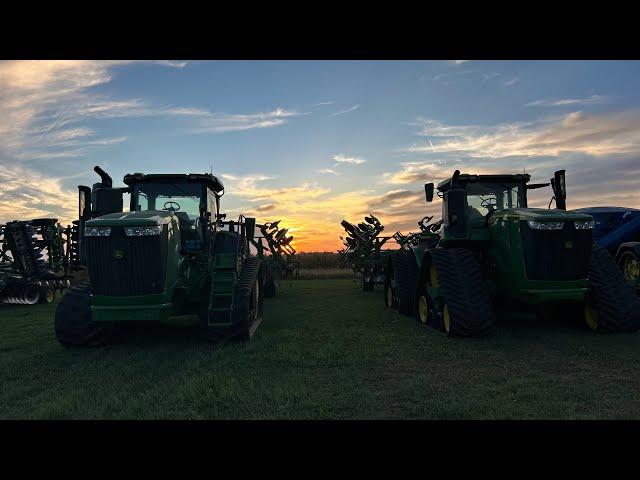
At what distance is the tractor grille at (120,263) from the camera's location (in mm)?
7250

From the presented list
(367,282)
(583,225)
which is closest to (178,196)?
(583,225)

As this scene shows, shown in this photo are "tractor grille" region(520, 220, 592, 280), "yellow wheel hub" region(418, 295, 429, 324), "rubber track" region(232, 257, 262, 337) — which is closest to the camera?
"rubber track" region(232, 257, 262, 337)

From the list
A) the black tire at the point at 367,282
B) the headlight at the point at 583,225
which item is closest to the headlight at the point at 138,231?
the headlight at the point at 583,225

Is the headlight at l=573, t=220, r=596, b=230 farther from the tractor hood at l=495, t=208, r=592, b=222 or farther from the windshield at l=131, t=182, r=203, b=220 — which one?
the windshield at l=131, t=182, r=203, b=220

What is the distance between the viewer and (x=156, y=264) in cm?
734

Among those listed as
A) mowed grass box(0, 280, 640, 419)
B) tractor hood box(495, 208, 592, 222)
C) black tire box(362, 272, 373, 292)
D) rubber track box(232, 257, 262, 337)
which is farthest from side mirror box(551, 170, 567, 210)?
black tire box(362, 272, 373, 292)

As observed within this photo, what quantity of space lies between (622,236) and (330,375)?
408 inches

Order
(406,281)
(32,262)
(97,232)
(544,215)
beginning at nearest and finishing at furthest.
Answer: (97,232), (544,215), (406,281), (32,262)

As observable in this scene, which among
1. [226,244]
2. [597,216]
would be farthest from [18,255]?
[597,216]

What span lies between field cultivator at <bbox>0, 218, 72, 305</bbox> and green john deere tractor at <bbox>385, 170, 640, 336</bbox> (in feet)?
44.7

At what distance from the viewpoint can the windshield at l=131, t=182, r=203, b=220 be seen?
29.8 feet

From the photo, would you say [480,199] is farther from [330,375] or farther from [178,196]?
[178,196]

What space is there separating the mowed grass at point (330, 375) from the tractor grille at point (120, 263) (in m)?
0.97

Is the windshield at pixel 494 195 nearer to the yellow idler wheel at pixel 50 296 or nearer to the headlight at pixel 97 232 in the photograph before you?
the headlight at pixel 97 232
